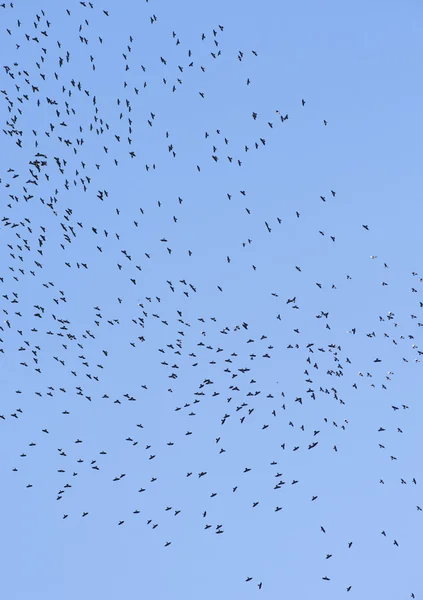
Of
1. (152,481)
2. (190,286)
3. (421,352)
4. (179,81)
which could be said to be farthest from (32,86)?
(421,352)

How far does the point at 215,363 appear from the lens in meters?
59.0

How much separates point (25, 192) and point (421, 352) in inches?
954

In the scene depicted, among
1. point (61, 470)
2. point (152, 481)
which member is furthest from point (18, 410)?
point (152, 481)

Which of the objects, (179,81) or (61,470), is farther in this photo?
(61,470)

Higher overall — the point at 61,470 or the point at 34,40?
the point at 34,40

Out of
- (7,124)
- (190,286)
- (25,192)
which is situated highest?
(7,124)

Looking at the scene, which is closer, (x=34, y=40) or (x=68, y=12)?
(x=68, y=12)

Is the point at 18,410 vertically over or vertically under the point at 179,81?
under

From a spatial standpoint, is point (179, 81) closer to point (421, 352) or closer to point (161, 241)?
point (161, 241)

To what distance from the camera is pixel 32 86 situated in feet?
191

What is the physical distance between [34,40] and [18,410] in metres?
20.8

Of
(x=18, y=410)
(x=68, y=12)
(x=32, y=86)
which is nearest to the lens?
(x=68, y=12)

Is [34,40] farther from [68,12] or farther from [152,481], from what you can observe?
[152,481]

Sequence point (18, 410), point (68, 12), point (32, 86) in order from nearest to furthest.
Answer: point (68, 12) → point (32, 86) → point (18, 410)
